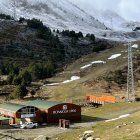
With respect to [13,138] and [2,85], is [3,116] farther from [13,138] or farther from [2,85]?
[2,85]

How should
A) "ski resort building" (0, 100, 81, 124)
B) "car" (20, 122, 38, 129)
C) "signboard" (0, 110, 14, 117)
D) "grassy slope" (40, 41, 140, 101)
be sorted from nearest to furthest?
1. "car" (20, 122, 38, 129)
2. "ski resort building" (0, 100, 81, 124)
3. "signboard" (0, 110, 14, 117)
4. "grassy slope" (40, 41, 140, 101)

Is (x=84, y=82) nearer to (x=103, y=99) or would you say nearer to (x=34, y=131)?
(x=103, y=99)

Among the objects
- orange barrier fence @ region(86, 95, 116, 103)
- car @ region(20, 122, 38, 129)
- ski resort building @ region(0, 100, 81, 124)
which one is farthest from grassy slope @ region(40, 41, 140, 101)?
car @ region(20, 122, 38, 129)

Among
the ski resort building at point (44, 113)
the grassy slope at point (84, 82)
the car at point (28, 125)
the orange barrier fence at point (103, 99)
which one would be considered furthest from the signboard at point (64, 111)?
the grassy slope at point (84, 82)

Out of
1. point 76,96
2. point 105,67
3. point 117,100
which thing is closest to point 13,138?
point 117,100

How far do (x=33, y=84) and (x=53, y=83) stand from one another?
6.46m

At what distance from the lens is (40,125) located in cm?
7956

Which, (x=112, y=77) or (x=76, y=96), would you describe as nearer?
(x=76, y=96)

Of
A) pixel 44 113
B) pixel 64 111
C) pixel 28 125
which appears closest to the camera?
pixel 28 125

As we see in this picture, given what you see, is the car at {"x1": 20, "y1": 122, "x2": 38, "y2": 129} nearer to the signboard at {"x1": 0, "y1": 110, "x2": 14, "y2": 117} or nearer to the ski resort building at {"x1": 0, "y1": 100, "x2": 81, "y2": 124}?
the ski resort building at {"x1": 0, "y1": 100, "x2": 81, "y2": 124}

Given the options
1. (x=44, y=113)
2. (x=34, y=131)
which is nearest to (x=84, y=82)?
(x=44, y=113)

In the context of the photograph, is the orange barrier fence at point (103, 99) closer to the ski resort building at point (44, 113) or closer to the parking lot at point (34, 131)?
the ski resort building at point (44, 113)

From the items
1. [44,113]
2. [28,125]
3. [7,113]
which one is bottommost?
[28,125]

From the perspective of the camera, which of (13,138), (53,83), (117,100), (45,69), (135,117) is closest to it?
(13,138)
